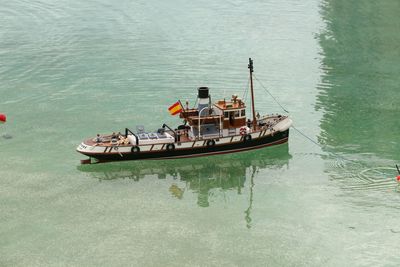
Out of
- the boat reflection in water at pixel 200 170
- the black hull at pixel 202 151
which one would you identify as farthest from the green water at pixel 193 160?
the black hull at pixel 202 151

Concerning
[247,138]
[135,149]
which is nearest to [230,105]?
[247,138]

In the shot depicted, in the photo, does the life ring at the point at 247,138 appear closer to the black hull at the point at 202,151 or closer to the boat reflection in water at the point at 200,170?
the black hull at the point at 202,151

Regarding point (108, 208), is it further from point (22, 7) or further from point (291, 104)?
point (22, 7)

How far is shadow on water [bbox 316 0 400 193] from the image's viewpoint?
159 ft

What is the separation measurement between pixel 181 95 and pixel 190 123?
14.7 metres

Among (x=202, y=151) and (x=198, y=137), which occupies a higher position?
(x=198, y=137)

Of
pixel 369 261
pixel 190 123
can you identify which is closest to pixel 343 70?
pixel 190 123

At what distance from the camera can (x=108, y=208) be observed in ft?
136

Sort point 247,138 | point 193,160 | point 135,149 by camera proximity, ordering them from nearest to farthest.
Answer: point 135,149 → point 193,160 → point 247,138

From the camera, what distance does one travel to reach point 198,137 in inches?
1944

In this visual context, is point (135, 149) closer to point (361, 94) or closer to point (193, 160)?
point (193, 160)

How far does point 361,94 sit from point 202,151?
81.4ft

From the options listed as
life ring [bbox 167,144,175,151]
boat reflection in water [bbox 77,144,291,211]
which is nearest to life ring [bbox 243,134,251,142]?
boat reflection in water [bbox 77,144,291,211]

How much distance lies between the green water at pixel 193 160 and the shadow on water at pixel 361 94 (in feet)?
0.70
